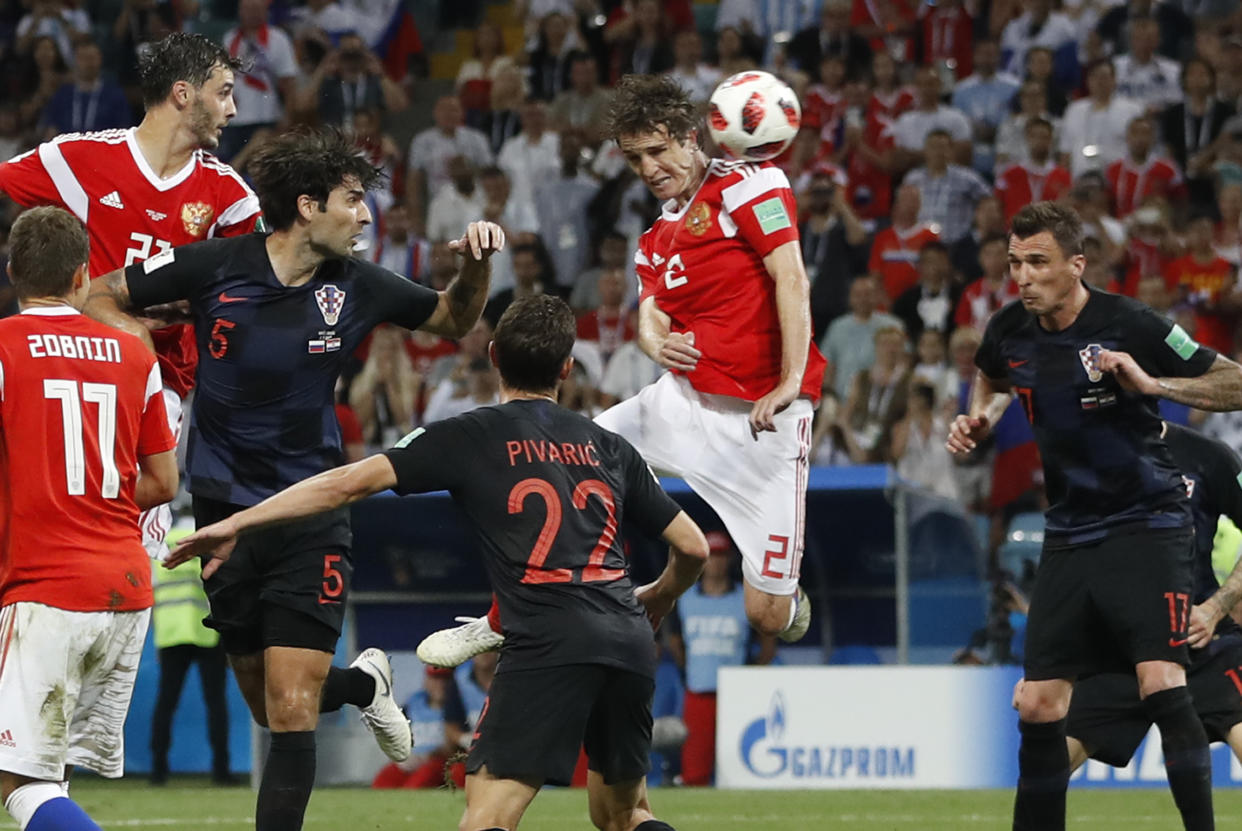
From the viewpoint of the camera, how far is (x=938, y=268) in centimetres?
1521

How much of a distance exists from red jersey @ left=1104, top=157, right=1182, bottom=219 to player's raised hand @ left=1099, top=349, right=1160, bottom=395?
9207 millimetres

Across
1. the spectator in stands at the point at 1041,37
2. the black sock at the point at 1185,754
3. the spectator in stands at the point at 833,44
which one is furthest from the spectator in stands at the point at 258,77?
the black sock at the point at 1185,754

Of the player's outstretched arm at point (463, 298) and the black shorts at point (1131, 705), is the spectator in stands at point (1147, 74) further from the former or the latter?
the player's outstretched arm at point (463, 298)

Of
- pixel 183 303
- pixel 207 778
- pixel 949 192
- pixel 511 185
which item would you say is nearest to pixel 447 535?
pixel 207 778

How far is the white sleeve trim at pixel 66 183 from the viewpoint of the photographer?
7.54 metres

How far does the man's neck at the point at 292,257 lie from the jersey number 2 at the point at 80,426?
1.13m

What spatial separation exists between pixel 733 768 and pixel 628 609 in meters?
7.30

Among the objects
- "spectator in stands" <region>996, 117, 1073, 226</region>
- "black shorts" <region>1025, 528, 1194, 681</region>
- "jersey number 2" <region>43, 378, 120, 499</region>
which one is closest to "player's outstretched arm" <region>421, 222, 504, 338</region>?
"jersey number 2" <region>43, 378, 120, 499</region>

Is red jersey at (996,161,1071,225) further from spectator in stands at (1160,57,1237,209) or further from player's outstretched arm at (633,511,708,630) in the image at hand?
player's outstretched arm at (633,511,708,630)

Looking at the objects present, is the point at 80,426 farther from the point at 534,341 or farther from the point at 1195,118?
the point at 1195,118

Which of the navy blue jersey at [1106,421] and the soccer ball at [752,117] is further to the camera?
the soccer ball at [752,117]

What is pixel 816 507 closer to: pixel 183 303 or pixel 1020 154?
pixel 1020 154

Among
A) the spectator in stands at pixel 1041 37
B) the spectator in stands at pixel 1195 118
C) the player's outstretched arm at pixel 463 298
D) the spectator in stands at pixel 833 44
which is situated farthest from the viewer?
the spectator in stands at pixel 833 44

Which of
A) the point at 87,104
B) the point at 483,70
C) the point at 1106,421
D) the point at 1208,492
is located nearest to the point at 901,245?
the point at 483,70
